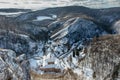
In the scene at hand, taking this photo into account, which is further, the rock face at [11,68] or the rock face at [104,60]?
the rock face at [104,60]

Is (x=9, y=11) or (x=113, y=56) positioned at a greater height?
(x=113, y=56)

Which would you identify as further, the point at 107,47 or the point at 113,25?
the point at 113,25

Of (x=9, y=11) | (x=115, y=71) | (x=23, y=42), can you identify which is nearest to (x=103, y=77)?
(x=115, y=71)

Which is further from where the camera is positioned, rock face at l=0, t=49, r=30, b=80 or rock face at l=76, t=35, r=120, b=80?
rock face at l=76, t=35, r=120, b=80

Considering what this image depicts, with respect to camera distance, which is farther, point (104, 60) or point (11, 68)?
point (104, 60)

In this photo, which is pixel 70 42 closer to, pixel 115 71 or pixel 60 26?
pixel 60 26

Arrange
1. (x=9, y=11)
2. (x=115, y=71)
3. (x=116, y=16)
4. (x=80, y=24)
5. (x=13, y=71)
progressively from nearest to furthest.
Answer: (x=13, y=71) < (x=115, y=71) < (x=80, y=24) < (x=116, y=16) < (x=9, y=11)

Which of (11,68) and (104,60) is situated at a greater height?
(11,68)

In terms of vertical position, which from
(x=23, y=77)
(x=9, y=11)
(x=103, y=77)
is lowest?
(x=9, y=11)

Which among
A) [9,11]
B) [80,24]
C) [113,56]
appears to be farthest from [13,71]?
[9,11]

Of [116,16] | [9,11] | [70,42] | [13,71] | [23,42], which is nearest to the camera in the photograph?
[13,71]
